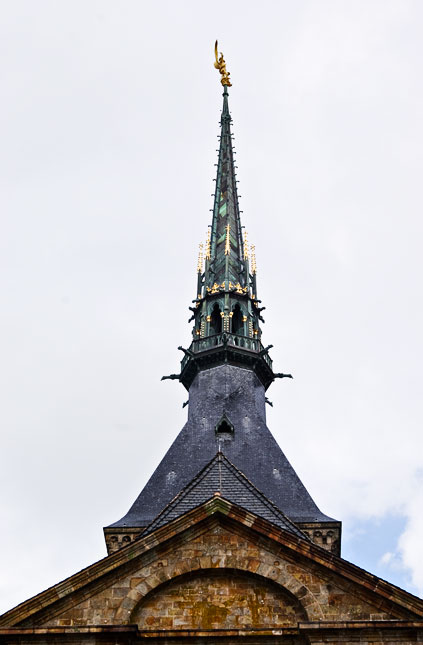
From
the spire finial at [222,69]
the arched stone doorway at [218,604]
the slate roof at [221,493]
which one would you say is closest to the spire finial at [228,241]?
the spire finial at [222,69]

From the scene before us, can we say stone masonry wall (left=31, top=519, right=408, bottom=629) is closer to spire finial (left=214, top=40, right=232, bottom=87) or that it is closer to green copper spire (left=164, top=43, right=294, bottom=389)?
green copper spire (left=164, top=43, right=294, bottom=389)

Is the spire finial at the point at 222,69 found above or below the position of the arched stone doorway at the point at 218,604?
above

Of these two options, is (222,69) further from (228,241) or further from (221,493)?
(221,493)

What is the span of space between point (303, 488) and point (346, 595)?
18.0 meters

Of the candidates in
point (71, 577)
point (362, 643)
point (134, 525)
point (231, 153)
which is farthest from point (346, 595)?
point (231, 153)

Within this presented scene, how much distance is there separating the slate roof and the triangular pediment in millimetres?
2829

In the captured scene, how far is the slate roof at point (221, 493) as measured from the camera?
23094 millimetres

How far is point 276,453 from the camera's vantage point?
3819 cm

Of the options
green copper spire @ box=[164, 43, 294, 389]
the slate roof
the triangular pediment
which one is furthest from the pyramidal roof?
the triangular pediment

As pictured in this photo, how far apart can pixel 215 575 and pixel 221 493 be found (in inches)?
144

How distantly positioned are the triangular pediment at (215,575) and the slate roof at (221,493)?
9.28ft

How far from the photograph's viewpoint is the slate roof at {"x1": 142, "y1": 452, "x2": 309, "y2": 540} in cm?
2309

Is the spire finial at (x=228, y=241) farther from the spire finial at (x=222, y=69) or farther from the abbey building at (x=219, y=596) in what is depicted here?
the abbey building at (x=219, y=596)

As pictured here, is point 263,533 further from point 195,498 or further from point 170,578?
point 195,498
